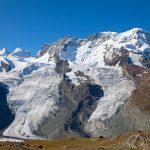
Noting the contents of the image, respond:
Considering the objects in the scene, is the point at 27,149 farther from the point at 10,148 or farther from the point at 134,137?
the point at 134,137

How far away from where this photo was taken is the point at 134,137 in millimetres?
98688

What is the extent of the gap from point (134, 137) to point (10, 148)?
26.9 m

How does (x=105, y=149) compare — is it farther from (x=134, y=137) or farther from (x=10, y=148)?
(x=10, y=148)

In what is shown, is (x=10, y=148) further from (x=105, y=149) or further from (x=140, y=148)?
(x=140, y=148)

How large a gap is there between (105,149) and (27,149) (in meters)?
16.6

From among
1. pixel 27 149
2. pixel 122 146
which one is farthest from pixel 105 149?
pixel 27 149

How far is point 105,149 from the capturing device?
305ft

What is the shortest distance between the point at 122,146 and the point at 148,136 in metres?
5.97

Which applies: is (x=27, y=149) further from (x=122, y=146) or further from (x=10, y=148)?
(x=122, y=146)

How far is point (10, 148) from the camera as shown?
322 feet

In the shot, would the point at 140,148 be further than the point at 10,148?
No

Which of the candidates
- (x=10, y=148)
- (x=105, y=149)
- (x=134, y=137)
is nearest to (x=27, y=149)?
(x=10, y=148)

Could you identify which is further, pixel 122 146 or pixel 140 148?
pixel 122 146

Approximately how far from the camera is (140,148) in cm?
8744
